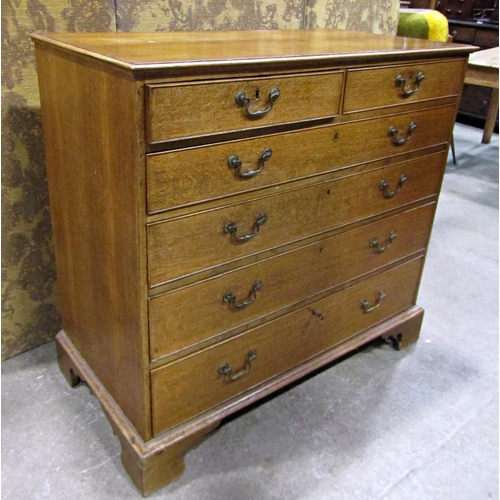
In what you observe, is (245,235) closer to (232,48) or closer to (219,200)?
(219,200)

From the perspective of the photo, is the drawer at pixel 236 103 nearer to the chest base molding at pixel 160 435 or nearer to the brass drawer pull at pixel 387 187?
the brass drawer pull at pixel 387 187

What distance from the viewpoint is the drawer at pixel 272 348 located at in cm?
124

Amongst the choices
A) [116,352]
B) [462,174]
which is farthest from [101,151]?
[462,174]

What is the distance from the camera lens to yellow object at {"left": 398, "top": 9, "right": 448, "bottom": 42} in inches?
106

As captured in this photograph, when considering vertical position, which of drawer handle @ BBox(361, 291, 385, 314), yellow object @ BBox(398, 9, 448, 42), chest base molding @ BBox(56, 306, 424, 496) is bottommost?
chest base molding @ BBox(56, 306, 424, 496)

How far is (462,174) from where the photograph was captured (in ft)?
11.6

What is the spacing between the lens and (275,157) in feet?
3.81

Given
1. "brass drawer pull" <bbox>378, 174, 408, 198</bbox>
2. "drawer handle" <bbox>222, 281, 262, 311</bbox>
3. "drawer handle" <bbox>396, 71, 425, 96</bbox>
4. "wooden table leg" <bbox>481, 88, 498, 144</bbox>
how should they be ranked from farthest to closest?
"wooden table leg" <bbox>481, 88, 498, 144</bbox>
"brass drawer pull" <bbox>378, 174, 408, 198</bbox>
"drawer handle" <bbox>396, 71, 425, 96</bbox>
"drawer handle" <bbox>222, 281, 262, 311</bbox>

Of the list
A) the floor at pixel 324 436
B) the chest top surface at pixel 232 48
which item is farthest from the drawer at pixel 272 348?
the chest top surface at pixel 232 48

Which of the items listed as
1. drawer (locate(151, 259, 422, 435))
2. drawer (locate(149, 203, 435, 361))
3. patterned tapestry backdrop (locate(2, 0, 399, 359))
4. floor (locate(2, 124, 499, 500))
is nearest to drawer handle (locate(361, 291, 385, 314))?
drawer (locate(151, 259, 422, 435))

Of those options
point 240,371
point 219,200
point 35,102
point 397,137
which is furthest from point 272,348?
point 35,102

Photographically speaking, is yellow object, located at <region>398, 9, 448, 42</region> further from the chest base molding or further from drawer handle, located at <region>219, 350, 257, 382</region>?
drawer handle, located at <region>219, 350, 257, 382</region>

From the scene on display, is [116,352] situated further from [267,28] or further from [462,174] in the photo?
[462,174]

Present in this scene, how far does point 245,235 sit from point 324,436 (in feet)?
2.14
